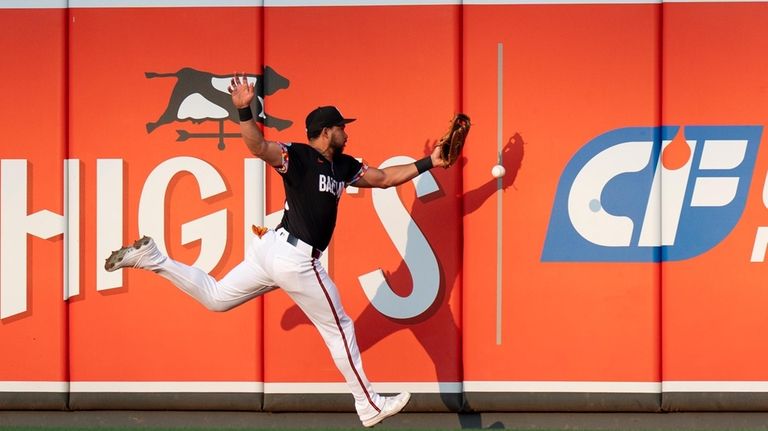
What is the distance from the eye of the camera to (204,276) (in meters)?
5.29

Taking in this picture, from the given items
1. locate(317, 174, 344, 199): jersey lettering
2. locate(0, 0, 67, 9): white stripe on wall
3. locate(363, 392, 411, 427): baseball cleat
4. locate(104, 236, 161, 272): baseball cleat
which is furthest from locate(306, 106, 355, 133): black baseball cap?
locate(0, 0, 67, 9): white stripe on wall

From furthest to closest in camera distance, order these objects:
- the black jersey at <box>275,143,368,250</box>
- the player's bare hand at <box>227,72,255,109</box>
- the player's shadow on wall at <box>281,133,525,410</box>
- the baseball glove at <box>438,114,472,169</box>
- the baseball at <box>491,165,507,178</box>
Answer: the player's shadow on wall at <box>281,133,525,410</box>, the baseball at <box>491,165,507,178</box>, the baseball glove at <box>438,114,472,169</box>, the black jersey at <box>275,143,368,250</box>, the player's bare hand at <box>227,72,255,109</box>

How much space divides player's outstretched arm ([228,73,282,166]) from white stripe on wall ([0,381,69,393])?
1.75m

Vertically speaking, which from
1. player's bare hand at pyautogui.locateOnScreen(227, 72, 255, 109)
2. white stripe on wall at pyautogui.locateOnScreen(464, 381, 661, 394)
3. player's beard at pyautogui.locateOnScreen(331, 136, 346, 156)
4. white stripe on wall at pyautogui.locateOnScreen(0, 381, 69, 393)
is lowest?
white stripe on wall at pyautogui.locateOnScreen(0, 381, 69, 393)

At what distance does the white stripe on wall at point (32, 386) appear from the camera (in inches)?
225

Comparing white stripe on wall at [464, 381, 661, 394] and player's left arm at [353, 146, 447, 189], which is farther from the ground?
player's left arm at [353, 146, 447, 189]

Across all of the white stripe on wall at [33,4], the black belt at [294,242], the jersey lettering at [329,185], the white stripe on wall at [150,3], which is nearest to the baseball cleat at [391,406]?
the black belt at [294,242]

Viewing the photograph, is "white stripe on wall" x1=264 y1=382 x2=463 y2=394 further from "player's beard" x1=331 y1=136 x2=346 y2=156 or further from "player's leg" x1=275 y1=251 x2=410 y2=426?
"player's beard" x1=331 y1=136 x2=346 y2=156

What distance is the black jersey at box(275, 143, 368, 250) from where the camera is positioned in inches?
202

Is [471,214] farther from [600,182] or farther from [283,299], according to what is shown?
[283,299]

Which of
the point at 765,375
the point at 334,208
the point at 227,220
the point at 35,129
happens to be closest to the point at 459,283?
the point at 334,208

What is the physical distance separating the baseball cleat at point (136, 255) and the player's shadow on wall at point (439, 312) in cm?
83

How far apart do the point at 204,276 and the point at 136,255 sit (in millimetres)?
335

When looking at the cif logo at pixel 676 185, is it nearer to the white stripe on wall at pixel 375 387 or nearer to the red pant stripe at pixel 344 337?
the white stripe on wall at pixel 375 387
